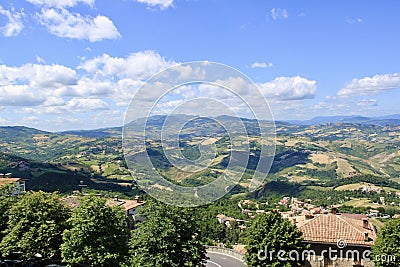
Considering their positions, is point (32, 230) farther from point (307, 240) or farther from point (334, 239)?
point (334, 239)

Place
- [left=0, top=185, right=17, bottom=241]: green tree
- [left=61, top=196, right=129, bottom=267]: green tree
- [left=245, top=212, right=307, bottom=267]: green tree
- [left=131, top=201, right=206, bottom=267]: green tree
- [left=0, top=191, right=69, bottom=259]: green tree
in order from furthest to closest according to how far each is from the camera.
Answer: [left=0, top=185, right=17, bottom=241]: green tree
[left=0, top=191, right=69, bottom=259]: green tree
[left=245, top=212, right=307, bottom=267]: green tree
[left=61, top=196, right=129, bottom=267]: green tree
[left=131, top=201, right=206, bottom=267]: green tree

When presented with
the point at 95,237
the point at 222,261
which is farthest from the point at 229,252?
→ the point at 95,237

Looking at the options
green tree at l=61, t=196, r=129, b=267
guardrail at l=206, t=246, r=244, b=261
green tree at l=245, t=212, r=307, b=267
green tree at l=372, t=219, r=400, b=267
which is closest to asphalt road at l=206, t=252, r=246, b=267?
guardrail at l=206, t=246, r=244, b=261

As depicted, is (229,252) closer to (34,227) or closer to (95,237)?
(95,237)

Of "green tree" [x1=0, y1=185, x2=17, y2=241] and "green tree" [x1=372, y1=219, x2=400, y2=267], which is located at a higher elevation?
"green tree" [x1=0, y1=185, x2=17, y2=241]

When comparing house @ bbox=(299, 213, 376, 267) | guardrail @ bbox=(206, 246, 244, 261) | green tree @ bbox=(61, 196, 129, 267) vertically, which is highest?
green tree @ bbox=(61, 196, 129, 267)

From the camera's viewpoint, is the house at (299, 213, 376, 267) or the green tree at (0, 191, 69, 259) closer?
the green tree at (0, 191, 69, 259)

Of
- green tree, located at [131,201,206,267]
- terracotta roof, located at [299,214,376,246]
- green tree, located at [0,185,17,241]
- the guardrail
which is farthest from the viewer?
the guardrail

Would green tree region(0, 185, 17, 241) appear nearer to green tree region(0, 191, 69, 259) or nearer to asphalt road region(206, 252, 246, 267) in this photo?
green tree region(0, 191, 69, 259)
